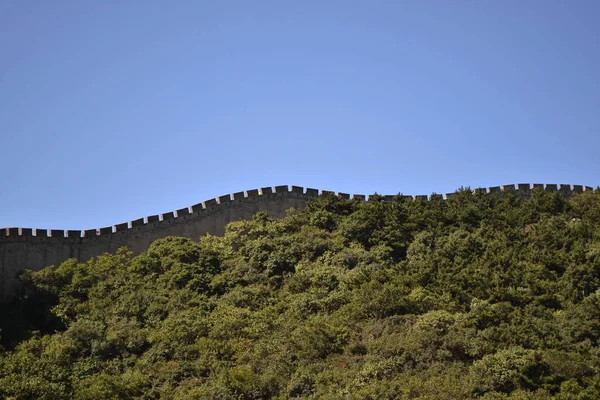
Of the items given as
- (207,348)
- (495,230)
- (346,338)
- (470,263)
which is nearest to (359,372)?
(346,338)

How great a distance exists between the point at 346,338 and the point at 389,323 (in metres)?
1.64

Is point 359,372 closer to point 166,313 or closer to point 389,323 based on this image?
point 389,323

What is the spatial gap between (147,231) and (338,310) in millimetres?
11887

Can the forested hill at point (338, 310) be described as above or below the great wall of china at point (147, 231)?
below

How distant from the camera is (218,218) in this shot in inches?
2079

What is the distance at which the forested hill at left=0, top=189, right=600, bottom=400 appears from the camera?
123 ft

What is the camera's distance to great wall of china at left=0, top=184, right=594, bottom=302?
4900cm

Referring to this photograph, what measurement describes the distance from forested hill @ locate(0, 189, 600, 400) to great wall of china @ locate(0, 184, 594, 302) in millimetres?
969

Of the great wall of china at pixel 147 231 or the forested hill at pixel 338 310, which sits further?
the great wall of china at pixel 147 231

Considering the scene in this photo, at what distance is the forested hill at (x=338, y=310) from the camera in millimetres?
37562

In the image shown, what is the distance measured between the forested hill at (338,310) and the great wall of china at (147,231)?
0.97m

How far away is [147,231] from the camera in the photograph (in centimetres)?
5153

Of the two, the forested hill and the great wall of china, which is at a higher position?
the great wall of china

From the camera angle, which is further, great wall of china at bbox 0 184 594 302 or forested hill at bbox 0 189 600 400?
great wall of china at bbox 0 184 594 302
